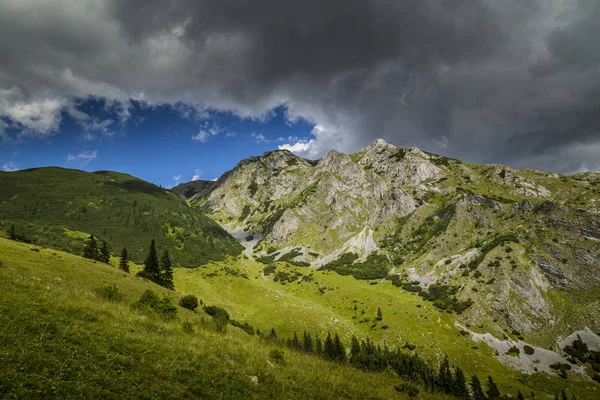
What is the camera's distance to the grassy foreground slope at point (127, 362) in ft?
25.4

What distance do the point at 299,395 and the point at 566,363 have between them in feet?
582

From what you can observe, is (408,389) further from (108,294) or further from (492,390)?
(492,390)

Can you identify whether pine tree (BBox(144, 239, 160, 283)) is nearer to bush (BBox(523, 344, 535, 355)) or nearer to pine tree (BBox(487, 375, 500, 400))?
pine tree (BBox(487, 375, 500, 400))

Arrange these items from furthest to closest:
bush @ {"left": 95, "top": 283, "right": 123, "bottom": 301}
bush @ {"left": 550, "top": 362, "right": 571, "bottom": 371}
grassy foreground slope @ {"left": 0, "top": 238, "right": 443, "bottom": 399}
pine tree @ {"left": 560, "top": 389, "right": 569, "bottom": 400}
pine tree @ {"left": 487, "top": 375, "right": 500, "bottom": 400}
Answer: bush @ {"left": 550, "top": 362, "right": 571, "bottom": 371}
pine tree @ {"left": 560, "top": 389, "right": 569, "bottom": 400}
pine tree @ {"left": 487, "top": 375, "right": 500, "bottom": 400}
bush @ {"left": 95, "top": 283, "right": 123, "bottom": 301}
grassy foreground slope @ {"left": 0, "top": 238, "right": 443, "bottom": 399}

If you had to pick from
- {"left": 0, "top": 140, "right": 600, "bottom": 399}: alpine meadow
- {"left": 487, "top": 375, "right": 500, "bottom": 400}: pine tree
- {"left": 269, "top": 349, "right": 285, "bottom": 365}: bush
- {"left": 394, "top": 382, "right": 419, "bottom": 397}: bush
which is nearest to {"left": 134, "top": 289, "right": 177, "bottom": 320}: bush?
{"left": 0, "top": 140, "right": 600, "bottom": 399}: alpine meadow

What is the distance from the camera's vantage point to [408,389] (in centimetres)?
1659

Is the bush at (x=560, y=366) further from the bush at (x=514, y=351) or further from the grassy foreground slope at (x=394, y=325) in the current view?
the bush at (x=514, y=351)

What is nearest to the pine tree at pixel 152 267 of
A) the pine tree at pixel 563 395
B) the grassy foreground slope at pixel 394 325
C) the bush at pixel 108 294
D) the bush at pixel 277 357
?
the grassy foreground slope at pixel 394 325

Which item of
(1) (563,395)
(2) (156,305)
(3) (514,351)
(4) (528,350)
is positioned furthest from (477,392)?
(2) (156,305)

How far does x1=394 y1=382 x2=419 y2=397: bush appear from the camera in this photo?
631 inches

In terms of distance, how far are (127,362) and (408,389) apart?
1556 cm

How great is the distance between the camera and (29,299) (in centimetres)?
→ 1216

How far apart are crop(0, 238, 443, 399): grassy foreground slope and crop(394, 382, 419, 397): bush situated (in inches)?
19.5

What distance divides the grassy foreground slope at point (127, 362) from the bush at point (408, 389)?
496 mm
